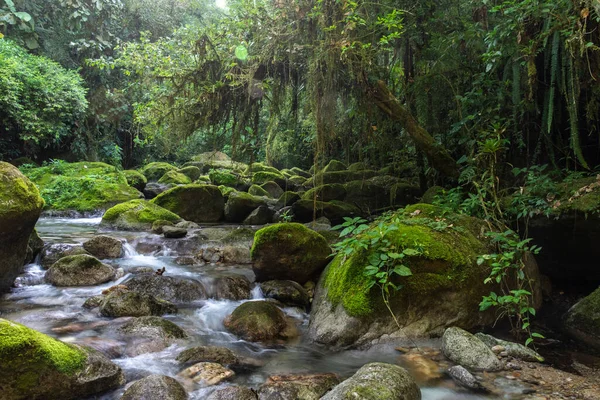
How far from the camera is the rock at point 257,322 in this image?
438 cm

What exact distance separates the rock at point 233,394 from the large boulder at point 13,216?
324cm

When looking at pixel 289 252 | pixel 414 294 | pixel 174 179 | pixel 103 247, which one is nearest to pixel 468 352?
pixel 414 294

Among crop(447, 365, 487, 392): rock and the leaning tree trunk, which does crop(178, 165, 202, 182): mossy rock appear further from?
crop(447, 365, 487, 392): rock

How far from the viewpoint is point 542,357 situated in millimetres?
3680

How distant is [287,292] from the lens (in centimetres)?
544

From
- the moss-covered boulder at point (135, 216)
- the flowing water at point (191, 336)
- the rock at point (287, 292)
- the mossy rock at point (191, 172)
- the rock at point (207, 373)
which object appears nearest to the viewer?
the rock at point (207, 373)

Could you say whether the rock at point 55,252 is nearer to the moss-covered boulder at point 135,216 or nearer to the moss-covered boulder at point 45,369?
the moss-covered boulder at point 135,216

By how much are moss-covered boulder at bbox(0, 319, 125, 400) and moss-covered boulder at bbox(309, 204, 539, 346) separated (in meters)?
2.10

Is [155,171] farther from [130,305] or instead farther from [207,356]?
[207,356]

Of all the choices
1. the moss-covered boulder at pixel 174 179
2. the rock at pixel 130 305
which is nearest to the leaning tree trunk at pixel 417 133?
the rock at pixel 130 305

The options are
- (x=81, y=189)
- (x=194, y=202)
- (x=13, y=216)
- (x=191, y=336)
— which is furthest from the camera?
(x=81, y=189)

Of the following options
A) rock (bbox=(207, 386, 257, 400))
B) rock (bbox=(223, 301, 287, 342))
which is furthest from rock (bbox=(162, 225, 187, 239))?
rock (bbox=(207, 386, 257, 400))

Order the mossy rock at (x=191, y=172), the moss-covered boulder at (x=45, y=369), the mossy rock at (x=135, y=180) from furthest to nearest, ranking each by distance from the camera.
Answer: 1. the mossy rock at (x=191, y=172)
2. the mossy rock at (x=135, y=180)
3. the moss-covered boulder at (x=45, y=369)

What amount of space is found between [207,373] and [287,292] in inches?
82.4
